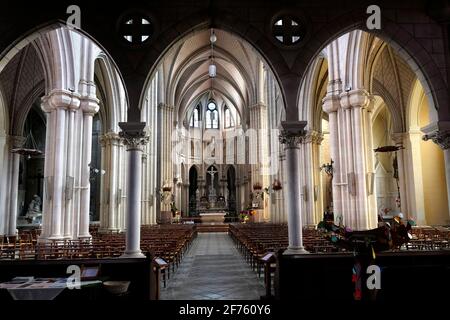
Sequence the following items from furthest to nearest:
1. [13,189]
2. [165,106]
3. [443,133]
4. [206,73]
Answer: [206,73], [165,106], [13,189], [443,133]

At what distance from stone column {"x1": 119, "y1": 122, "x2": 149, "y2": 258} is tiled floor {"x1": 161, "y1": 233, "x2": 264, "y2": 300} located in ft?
3.93

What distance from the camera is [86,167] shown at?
14.4 m

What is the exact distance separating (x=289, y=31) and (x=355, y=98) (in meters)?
6.07

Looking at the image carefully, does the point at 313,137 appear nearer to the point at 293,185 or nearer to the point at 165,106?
the point at 293,185

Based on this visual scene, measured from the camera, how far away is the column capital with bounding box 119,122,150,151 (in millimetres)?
8477

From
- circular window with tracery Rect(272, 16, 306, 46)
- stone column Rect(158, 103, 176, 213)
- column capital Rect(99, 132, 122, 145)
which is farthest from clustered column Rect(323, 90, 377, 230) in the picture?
stone column Rect(158, 103, 176, 213)

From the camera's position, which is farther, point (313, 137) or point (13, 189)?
point (313, 137)

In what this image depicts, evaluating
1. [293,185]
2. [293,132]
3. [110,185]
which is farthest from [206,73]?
[293,185]

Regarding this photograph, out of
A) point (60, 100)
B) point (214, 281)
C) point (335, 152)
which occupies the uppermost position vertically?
point (60, 100)

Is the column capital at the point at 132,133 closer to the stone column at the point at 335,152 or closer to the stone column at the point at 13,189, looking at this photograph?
the stone column at the point at 335,152

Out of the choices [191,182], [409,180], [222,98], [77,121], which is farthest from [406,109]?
[191,182]

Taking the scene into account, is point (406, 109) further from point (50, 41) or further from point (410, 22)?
point (50, 41)

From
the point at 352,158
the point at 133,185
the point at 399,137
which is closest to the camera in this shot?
the point at 133,185

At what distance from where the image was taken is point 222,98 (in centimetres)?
4681
